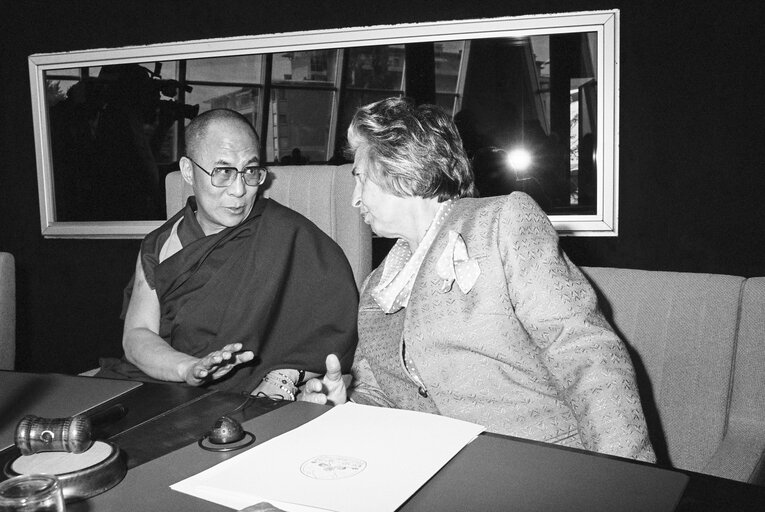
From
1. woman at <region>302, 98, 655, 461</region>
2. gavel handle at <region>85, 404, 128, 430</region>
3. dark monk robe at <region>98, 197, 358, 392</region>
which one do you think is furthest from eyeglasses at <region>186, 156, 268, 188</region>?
gavel handle at <region>85, 404, 128, 430</region>

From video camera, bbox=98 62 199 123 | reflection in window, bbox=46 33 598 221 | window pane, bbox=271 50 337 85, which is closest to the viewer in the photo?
reflection in window, bbox=46 33 598 221

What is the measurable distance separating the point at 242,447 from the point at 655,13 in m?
2.30

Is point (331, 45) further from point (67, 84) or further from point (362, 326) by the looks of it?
point (362, 326)

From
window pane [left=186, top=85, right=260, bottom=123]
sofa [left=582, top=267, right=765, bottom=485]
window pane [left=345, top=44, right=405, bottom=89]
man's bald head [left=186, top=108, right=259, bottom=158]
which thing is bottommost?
sofa [left=582, top=267, right=765, bottom=485]

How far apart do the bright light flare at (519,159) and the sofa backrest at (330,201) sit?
0.84 m

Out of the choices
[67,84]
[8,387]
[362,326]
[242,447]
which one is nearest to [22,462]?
[242,447]

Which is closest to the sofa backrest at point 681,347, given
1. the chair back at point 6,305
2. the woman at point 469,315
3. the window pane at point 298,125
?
the woman at point 469,315

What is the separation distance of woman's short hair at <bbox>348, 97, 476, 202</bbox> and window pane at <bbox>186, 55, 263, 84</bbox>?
161 centimetres

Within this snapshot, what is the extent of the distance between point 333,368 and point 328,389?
86 mm

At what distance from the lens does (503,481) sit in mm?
724

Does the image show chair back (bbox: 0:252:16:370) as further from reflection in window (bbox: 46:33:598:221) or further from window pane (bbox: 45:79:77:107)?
window pane (bbox: 45:79:77:107)

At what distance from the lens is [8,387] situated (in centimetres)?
118

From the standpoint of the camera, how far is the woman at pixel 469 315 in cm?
118

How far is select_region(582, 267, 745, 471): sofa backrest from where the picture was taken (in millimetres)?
1372
